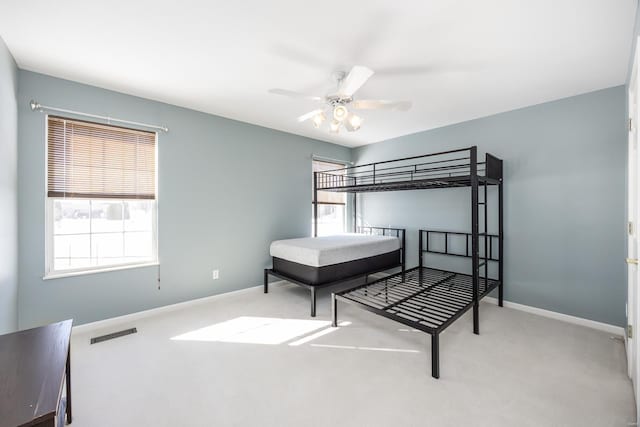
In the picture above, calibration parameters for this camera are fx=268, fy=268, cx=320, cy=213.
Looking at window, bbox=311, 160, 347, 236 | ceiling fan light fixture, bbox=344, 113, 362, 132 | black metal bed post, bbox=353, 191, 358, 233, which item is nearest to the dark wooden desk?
ceiling fan light fixture, bbox=344, 113, 362, 132

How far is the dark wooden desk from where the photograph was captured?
0.88 meters

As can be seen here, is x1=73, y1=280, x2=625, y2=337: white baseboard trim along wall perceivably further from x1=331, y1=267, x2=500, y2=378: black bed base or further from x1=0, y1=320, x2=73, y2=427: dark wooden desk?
x1=0, y1=320, x2=73, y2=427: dark wooden desk

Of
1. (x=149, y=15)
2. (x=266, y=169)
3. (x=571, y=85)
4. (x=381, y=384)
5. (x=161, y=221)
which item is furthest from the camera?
(x=266, y=169)

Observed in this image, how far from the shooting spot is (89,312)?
2.65 metres

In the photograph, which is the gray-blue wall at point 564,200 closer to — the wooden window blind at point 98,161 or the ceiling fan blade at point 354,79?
the ceiling fan blade at point 354,79

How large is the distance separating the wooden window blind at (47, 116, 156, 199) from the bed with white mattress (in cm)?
174

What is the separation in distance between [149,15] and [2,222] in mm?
1876

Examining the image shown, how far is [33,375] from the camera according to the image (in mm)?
1065

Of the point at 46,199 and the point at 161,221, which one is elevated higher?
the point at 46,199

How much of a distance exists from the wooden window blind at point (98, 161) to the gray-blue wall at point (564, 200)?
4.02 metres

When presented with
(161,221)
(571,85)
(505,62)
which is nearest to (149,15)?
(161,221)

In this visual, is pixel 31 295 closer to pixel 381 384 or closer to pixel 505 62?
pixel 381 384

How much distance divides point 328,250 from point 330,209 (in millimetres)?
1915

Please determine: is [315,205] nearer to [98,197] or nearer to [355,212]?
[355,212]
